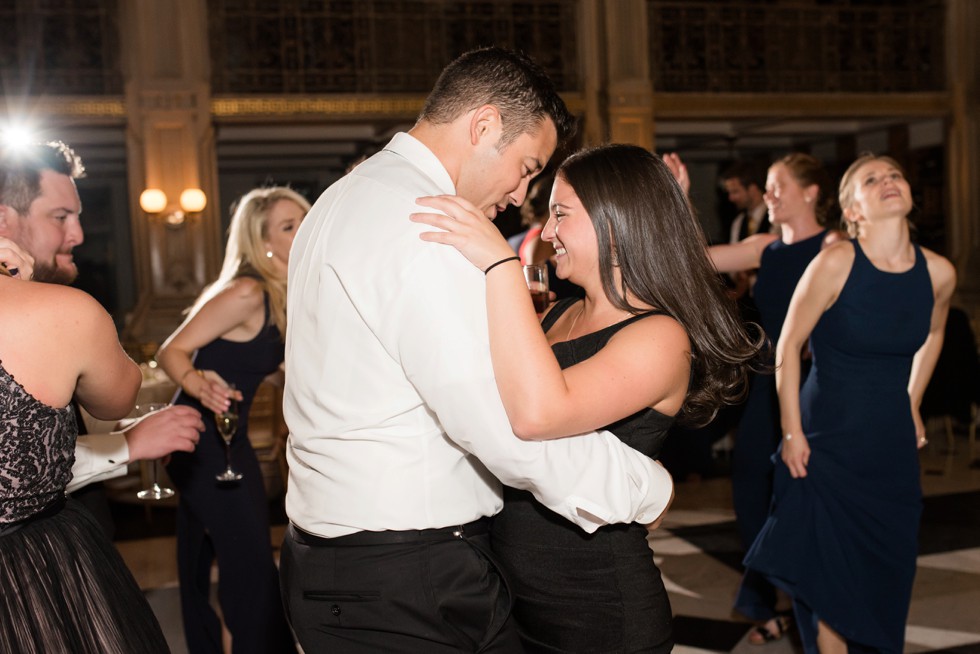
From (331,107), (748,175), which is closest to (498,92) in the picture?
(748,175)

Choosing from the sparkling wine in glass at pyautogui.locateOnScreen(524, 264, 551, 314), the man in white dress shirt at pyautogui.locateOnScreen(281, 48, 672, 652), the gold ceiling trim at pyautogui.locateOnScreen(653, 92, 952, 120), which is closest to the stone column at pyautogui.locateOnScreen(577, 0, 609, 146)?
the gold ceiling trim at pyautogui.locateOnScreen(653, 92, 952, 120)

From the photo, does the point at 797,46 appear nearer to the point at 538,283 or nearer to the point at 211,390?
the point at 211,390

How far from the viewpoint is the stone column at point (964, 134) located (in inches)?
452

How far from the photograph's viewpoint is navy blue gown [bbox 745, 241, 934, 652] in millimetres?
3115

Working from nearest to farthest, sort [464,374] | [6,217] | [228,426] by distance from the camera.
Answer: [464,374] < [6,217] < [228,426]

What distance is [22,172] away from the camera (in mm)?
2209

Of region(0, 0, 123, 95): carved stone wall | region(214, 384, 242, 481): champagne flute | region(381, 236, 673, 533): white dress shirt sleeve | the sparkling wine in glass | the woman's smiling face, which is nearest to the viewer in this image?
region(381, 236, 673, 533): white dress shirt sleeve

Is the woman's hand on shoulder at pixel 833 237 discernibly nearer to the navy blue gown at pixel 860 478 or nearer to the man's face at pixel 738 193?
the navy blue gown at pixel 860 478

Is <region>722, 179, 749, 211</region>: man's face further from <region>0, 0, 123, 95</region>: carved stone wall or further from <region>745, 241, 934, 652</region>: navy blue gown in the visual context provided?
<region>0, 0, 123, 95</region>: carved stone wall

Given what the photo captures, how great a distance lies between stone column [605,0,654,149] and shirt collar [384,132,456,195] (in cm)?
925

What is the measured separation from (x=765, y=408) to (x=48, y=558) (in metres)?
2.94

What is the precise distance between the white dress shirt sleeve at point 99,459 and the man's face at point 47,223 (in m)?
0.43

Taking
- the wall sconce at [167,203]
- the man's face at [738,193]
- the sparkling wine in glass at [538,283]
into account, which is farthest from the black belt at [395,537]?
the wall sconce at [167,203]

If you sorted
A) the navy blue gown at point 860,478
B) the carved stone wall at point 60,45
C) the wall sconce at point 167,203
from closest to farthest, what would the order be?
the navy blue gown at point 860,478, the wall sconce at point 167,203, the carved stone wall at point 60,45
